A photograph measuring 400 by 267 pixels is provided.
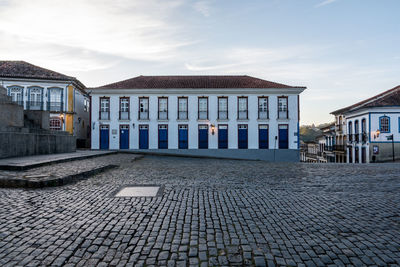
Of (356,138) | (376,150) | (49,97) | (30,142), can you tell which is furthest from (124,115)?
(356,138)

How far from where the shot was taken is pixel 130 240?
3049 mm

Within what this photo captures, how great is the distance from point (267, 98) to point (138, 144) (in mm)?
14074

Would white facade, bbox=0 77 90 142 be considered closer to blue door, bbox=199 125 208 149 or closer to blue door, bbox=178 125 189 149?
blue door, bbox=178 125 189 149

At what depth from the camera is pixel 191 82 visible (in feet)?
89.9

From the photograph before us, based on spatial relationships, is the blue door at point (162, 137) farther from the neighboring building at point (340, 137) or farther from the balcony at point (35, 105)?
the neighboring building at point (340, 137)

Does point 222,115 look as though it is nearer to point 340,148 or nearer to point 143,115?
point 143,115

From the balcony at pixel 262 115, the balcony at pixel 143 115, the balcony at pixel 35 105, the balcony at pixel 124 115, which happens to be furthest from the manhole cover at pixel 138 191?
the balcony at pixel 35 105

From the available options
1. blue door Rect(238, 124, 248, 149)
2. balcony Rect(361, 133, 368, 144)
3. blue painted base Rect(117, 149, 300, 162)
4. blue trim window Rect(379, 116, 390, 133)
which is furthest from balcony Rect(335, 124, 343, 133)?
blue door Rect(238, 124, 248, 149)

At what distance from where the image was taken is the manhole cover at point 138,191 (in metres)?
5.26

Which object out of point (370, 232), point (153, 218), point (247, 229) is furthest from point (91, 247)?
point (370, 232)

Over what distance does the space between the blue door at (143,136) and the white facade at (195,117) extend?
31 cm

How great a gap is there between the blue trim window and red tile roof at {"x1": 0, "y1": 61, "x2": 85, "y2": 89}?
3491cm

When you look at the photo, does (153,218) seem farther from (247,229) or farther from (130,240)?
(247,229)

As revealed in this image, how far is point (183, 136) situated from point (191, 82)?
20.0 feet
